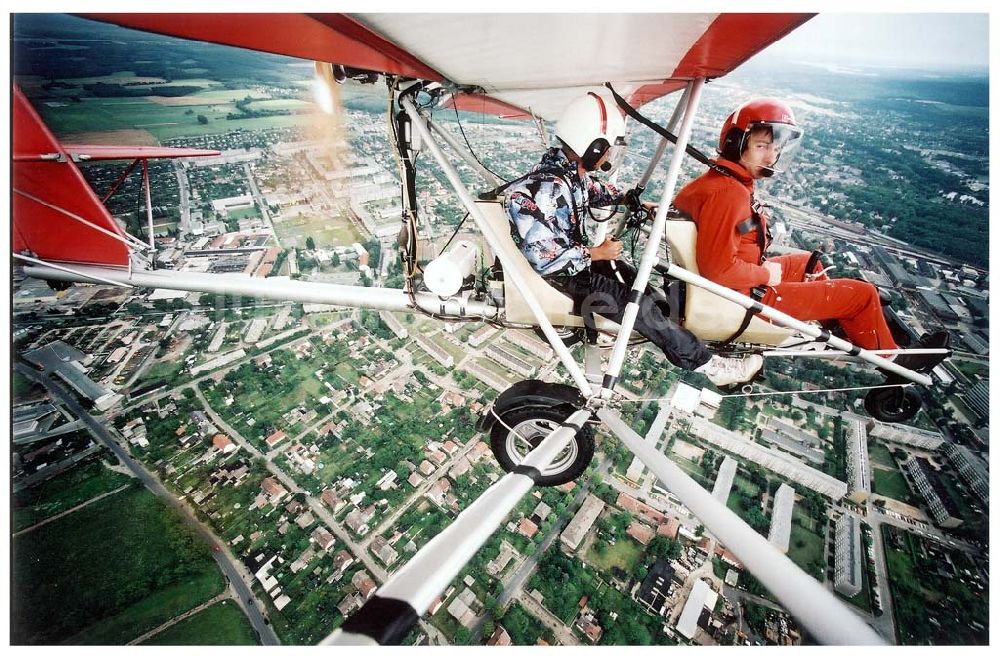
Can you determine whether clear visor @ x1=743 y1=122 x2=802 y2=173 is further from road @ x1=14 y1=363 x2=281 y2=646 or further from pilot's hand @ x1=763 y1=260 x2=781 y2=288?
road @ x1=14 y1=363 x2=281 y2=646

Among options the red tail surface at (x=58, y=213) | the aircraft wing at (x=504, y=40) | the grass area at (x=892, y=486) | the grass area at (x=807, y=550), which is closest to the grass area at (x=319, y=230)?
the red tail surface at (x=58, y=213)

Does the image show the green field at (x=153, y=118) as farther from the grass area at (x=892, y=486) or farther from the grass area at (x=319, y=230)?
the grass area at (x=892, y=486)

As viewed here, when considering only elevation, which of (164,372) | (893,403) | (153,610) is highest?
(893,403)

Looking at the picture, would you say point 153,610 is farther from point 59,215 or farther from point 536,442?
point 536,442

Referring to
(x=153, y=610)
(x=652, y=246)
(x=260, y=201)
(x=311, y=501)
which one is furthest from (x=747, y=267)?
(x=260, y=201)

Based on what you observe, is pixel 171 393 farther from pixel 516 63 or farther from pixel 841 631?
pixel 841 631

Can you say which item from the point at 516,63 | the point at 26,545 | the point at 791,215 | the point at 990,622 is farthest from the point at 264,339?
the point at 791,215

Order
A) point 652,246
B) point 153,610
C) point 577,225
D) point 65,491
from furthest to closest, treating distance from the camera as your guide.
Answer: point 65,491 < point 153,610 < point 577,225 < point 652,246

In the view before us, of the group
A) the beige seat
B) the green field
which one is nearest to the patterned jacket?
the beige seat
